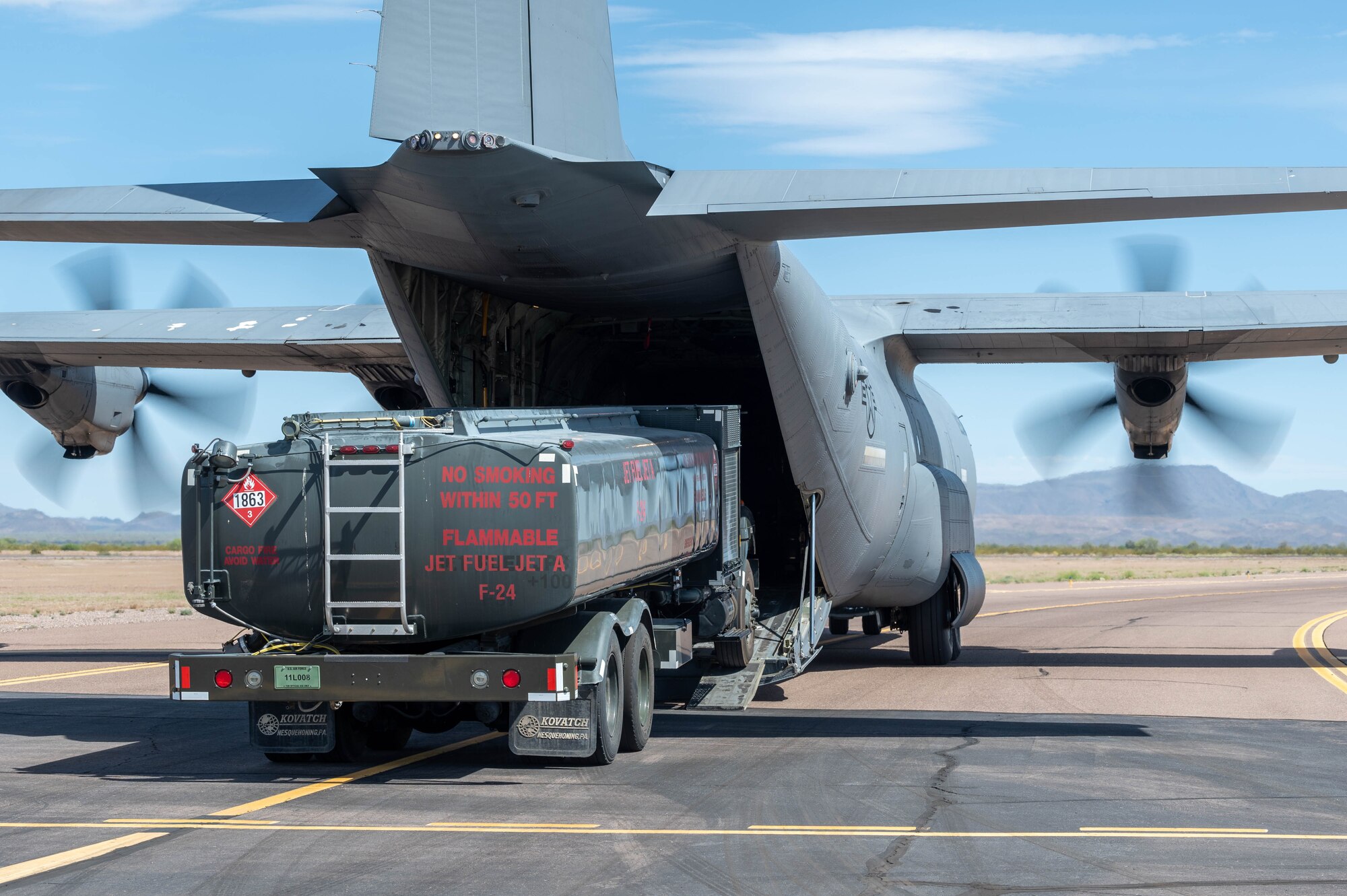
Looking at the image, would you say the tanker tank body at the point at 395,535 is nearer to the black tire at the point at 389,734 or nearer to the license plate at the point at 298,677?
the license plate at the point at 298,677

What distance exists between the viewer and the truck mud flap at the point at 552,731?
31.8 ft

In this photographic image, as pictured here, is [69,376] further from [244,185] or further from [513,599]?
[513,599]

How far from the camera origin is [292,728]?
10.0 m

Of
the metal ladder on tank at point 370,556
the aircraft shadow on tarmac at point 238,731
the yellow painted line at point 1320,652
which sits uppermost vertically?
the metal ladder on tank at point 370,556

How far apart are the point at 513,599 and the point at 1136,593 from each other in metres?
31.5

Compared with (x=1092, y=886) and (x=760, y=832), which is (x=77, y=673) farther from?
(x=1092, y=886)

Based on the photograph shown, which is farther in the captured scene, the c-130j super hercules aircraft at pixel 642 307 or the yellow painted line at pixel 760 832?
the c-130j super hercules aircraft at pixel 642 307

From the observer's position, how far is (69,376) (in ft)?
69.3

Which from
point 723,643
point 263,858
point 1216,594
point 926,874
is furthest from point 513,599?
point 1216,594

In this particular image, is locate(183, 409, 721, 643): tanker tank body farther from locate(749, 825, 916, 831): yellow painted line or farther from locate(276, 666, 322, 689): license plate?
locate(749, 825, 916, 831): yellow painted line

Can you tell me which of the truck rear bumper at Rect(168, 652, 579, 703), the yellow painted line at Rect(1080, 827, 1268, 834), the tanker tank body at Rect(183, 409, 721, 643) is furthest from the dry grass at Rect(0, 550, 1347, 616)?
the yellow painted line at Rect(1080, 827, 1268, 834)

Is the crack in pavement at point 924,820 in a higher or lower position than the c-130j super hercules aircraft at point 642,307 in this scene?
lower

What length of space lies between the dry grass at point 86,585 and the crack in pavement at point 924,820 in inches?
899

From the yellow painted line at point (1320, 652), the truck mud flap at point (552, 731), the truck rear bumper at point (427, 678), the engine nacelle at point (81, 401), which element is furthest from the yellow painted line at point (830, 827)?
the engine nacelle at point (81, 401)
